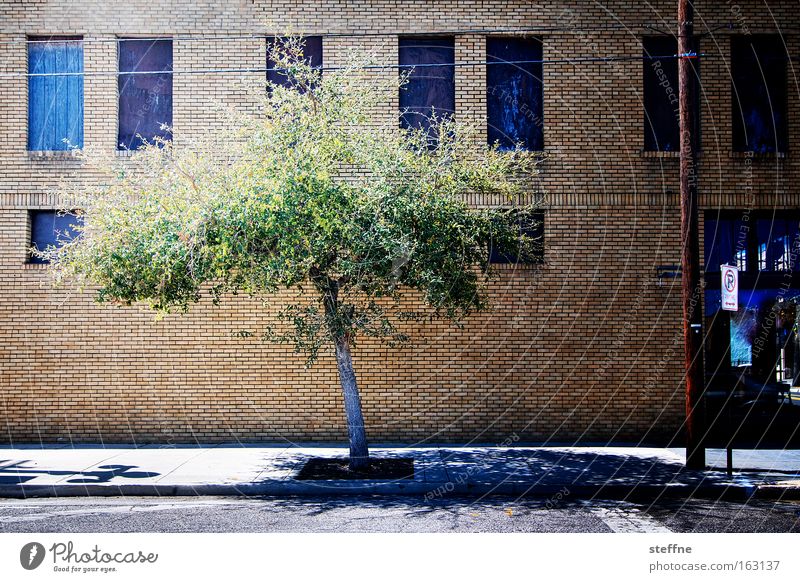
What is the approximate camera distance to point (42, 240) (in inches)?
531

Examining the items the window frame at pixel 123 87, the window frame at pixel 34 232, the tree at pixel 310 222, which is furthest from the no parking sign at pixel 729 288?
the window frame at pixel 34 232

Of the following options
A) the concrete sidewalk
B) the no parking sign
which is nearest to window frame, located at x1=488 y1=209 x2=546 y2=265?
the concrete sidewalk

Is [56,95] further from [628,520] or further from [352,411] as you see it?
[628,520]

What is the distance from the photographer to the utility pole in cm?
1059

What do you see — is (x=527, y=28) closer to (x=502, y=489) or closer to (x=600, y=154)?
(x=600, y=154)

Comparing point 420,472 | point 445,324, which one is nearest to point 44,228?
point 445,324

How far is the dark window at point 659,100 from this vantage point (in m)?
13.7

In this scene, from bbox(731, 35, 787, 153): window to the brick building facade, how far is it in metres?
0.25

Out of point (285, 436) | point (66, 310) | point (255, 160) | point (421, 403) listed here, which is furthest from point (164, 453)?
point (255, 160)

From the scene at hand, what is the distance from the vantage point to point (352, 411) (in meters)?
10.8

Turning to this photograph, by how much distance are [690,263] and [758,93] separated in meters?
5.19

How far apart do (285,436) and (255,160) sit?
5552 mm

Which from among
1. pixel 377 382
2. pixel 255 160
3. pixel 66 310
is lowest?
pixel 377 382

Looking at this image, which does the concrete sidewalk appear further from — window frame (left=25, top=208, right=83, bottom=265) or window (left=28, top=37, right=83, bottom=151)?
window (left=28, top=37, right=83, bottom=151)
